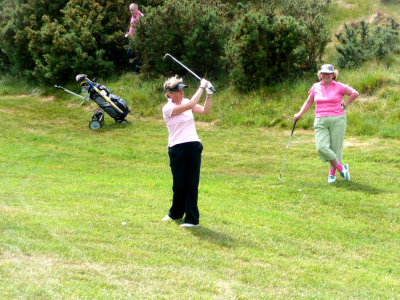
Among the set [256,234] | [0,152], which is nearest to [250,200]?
[256,234]

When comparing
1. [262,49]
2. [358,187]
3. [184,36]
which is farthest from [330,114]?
[184,36]

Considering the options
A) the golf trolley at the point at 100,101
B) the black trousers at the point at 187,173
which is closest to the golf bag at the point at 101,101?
the golf trolley at the point at 100,101

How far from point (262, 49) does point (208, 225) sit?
10062mm

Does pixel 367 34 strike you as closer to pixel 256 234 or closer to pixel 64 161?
pixel 64 161

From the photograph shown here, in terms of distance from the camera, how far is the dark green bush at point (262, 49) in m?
16.1

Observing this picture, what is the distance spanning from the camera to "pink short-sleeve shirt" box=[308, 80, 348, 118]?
9164 mm

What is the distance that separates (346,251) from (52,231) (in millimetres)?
3638

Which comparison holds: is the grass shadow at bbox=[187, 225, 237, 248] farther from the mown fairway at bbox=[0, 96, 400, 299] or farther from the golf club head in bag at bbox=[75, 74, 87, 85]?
the golf club head in bag at bbox=[75, 74, 87, 85]

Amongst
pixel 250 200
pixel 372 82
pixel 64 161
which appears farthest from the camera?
pixel 372 82

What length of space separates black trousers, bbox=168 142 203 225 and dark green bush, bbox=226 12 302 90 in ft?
32.6

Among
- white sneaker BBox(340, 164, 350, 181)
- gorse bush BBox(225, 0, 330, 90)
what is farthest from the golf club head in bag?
white sneaker BBox(340, 164, 350, 181)

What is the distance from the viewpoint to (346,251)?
20.9 ft

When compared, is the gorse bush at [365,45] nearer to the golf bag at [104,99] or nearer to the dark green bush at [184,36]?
the dark green bush at [184,36]

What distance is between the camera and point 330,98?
9.19m
